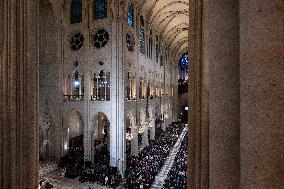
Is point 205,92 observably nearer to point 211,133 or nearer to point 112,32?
point 211,133

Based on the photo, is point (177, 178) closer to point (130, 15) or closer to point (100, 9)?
point (130, 15)

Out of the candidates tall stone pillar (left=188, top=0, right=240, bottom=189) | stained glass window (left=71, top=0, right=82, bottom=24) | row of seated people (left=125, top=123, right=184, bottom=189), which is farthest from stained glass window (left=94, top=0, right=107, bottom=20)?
tall stone pillar (left=188, top=0, right=240, bottom=189)

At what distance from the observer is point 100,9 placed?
1822 centimetres

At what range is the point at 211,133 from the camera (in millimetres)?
1852

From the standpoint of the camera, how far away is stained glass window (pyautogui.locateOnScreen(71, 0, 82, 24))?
18.9 meters

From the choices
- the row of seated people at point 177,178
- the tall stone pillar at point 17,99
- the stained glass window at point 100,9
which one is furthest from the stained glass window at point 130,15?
the tall stone pillar at point 17,99

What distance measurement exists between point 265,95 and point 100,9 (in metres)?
18.4

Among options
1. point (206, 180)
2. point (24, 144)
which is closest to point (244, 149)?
point (206, 180)


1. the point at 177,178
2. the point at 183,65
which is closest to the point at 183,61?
the point at 183,65

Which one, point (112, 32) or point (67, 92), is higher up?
Result: point (112, 32)

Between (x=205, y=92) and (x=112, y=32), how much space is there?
15.8 m

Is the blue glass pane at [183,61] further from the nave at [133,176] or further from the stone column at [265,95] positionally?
the stone column at [265,95]

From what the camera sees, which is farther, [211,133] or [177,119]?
[177,119]

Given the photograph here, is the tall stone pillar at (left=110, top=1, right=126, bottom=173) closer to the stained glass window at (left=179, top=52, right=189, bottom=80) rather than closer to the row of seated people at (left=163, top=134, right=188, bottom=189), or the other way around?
the row of seated people at (left=163, top=134, right=188, bottom=189)
